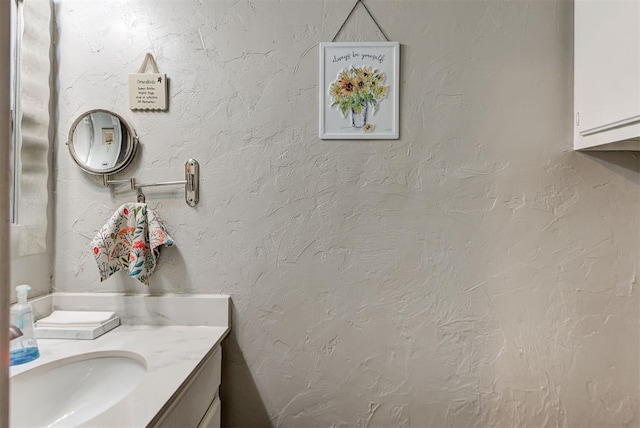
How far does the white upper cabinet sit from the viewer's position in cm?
90

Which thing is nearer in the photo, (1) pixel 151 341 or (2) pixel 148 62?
(1) pixel 151 341

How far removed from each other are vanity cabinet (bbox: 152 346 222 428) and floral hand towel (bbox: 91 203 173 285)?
0.33 m

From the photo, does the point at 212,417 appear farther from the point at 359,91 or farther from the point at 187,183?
the point at 359,91

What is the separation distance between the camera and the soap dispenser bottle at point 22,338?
2.82ft

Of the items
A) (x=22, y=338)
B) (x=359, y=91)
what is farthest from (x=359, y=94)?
(x=22, y=338)

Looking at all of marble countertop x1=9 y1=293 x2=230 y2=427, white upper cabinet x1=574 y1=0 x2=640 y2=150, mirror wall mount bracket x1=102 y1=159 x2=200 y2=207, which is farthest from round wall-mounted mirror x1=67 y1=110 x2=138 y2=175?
white upper cabinet x1=574 y1=0 x2=640 y2=150

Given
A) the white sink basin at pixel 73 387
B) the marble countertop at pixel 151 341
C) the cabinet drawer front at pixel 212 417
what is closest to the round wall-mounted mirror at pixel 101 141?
the marble countertop at pixel 151 341

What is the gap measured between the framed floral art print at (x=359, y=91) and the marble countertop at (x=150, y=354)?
2.27 ft

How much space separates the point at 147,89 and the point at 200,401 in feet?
2.94

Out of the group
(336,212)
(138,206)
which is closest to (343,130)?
(336,212)

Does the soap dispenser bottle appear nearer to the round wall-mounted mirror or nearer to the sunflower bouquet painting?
the round wall-mounted mirror

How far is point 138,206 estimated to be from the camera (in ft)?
3.66

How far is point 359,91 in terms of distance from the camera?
44.9 inches

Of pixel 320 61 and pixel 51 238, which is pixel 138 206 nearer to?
pixel 51 238
